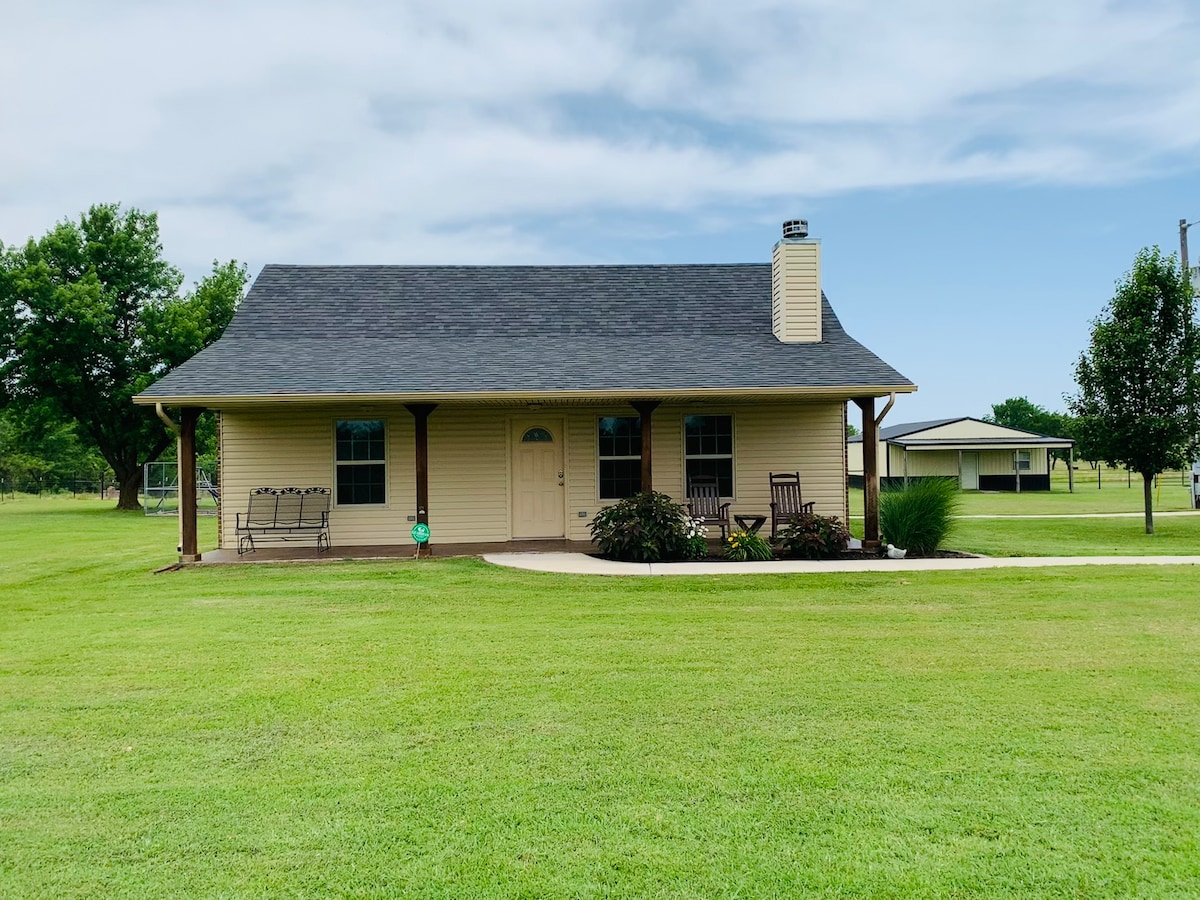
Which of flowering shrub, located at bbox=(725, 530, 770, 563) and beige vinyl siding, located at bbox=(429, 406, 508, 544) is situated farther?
beige vinyl siding, located at bbox=(429, 406, 508, 544)

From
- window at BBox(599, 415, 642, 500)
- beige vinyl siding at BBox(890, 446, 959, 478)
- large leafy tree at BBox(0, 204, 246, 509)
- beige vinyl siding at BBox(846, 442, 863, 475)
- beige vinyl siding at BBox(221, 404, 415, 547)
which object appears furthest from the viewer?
beige vinyl siding at BBox(846, 442, 863, 475)

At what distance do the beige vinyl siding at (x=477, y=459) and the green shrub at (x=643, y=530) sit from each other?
5.49ft

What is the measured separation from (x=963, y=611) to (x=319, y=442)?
9.39 metres

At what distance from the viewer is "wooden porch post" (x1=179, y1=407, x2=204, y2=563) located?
11680 mm

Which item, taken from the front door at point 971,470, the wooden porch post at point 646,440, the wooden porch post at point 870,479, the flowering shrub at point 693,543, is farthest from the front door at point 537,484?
the front door at point 971,470

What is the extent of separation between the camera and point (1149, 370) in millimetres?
16016

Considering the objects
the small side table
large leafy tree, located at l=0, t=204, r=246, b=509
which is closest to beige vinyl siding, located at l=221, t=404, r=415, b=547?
the small side table

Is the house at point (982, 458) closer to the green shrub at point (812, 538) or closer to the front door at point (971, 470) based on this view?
the front door at point (971, 470)

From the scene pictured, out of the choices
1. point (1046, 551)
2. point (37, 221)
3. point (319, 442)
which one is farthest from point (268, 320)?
point (37, 221)

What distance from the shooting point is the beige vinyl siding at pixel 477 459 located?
43.3 ft

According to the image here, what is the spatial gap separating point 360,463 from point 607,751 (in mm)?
9952

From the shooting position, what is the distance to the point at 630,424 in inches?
536

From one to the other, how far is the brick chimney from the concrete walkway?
434 cm

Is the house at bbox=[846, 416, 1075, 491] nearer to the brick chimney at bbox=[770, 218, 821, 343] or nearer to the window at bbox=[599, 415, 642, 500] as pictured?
the brick chimney at bbox=[770, 218, 821, 343]
